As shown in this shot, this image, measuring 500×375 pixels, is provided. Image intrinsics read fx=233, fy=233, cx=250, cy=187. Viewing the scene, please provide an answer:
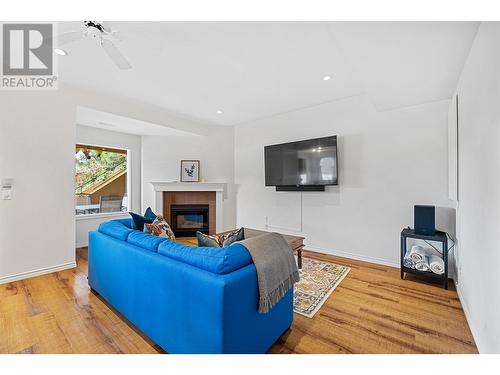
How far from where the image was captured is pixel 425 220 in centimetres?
274

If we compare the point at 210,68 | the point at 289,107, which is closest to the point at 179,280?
the point at 210,68

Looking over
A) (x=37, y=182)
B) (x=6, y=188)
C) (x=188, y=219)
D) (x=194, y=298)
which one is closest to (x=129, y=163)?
(x=188, y=219)

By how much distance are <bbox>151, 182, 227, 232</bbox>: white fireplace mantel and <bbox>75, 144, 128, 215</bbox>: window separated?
31.7 inches

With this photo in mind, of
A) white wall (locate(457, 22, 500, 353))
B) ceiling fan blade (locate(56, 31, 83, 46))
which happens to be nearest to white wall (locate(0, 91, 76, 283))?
ceiling fan blade (locate(56, 31, 83, 46))

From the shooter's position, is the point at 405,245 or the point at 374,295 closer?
the point at 374,295

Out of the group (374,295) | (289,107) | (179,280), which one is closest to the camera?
(179,280)

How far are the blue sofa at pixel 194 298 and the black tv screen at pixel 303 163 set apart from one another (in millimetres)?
2286

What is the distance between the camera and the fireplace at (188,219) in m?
5.23

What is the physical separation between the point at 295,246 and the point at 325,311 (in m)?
0.90

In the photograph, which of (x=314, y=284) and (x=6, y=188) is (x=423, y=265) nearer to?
(x=314, y=284)

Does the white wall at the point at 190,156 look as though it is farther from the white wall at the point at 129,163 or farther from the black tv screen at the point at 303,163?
the black tv screen at the point at 303,163

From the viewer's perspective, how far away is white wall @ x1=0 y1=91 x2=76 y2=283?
2.78 meters
